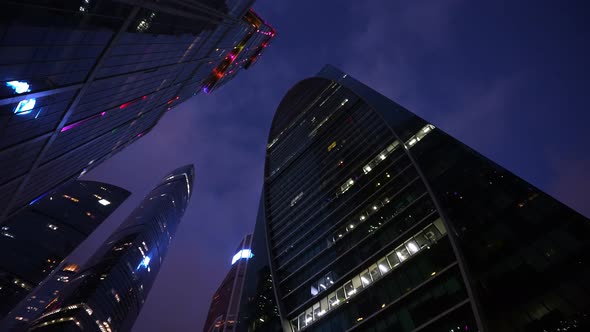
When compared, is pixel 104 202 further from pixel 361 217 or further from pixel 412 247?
pixel 412 247

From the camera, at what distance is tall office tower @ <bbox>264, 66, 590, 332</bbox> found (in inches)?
720

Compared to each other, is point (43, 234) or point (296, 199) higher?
point (43, 234)

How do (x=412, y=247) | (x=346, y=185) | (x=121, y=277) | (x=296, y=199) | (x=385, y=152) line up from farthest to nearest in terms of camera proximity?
(x=121, y=277)
(x=296, y=199)
(x=346, y=185)
(x=385, y=152)
(x=412, y=247)

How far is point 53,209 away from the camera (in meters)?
101

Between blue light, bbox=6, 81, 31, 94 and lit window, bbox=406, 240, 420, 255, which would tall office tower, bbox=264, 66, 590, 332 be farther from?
blue light, bbox=6, 81, 31, 94

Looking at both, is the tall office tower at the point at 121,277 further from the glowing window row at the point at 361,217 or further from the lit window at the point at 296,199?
the glowing window row at the point at 361,217

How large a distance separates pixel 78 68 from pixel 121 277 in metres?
109

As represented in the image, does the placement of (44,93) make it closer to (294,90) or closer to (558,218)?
(558,218)

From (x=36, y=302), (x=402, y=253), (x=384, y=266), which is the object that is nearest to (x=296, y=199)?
(x=384, y=266)

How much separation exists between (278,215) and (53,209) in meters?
89.4

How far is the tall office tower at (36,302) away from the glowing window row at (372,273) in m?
98.7

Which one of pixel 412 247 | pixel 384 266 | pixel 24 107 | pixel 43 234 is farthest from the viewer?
pixel 43 234

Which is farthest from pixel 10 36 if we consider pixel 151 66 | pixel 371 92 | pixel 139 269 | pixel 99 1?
pixel 139 269

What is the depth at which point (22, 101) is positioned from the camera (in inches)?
890
